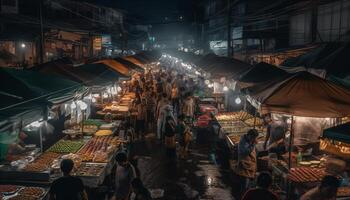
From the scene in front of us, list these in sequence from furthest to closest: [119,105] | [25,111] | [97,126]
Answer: [119,105]
[97,126]
[25,111]

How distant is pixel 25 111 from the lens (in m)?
6.55

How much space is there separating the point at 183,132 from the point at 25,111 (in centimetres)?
800

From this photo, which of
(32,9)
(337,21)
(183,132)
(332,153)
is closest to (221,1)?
(32,9)

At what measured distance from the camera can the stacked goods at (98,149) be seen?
409 inches

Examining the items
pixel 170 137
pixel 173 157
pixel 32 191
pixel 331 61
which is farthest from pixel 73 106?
pixel 331 61

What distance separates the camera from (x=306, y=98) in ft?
26.1

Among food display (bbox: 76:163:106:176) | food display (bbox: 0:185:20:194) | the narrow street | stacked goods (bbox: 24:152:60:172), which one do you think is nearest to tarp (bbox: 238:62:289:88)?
the narrow street

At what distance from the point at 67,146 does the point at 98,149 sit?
1.07m

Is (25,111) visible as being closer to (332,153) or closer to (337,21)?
(332,153)

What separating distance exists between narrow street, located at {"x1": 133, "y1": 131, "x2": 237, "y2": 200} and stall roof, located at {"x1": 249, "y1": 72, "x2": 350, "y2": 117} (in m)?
3.84

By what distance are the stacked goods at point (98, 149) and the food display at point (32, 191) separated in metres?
2.24

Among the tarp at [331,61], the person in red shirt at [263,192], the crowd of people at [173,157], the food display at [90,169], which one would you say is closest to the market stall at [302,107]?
the crowd of people at [173,157]

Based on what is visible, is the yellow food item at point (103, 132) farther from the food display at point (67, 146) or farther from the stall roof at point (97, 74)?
the stall roof at point (97, 74)

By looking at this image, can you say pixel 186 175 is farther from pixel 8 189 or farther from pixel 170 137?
pixel 8 189
